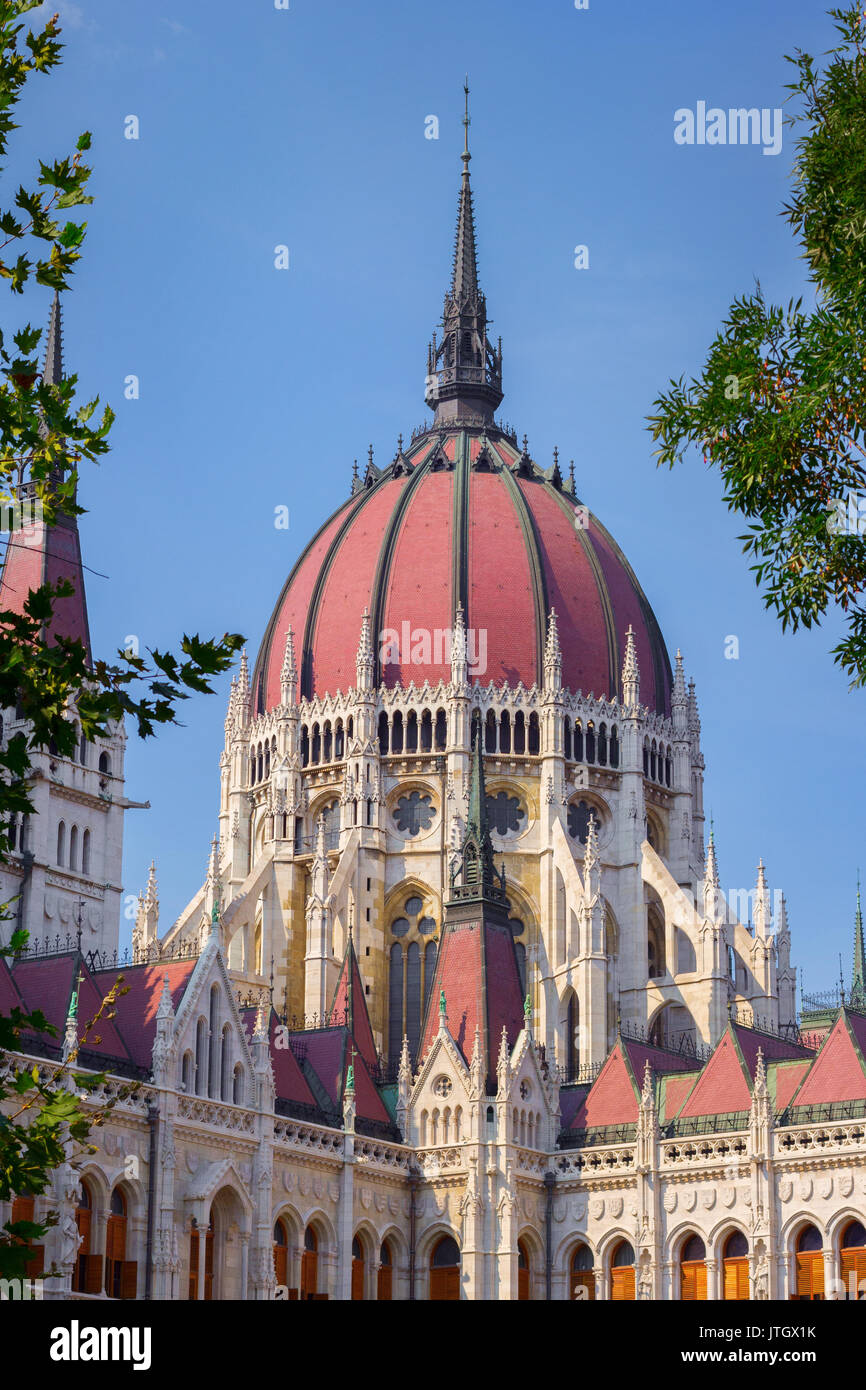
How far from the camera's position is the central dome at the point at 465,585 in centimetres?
8644

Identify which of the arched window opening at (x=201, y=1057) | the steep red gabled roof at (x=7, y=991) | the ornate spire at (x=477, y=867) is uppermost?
the ornate spire at (x=477, y=867)

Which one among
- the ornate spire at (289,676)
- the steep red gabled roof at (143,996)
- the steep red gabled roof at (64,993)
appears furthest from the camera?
the ornate spire at (289,676)

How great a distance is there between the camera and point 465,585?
86.2m

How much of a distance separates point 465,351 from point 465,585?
17055 millimetres

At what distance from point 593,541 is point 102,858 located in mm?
27217

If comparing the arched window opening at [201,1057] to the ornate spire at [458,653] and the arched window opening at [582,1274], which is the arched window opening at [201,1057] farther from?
the ornate spire at [458,653]

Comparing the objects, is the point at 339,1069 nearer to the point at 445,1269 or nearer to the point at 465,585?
the point at 445,1269

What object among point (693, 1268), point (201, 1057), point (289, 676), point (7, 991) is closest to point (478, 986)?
point (693, 1268)

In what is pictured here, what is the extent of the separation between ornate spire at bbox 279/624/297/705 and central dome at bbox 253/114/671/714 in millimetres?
1234

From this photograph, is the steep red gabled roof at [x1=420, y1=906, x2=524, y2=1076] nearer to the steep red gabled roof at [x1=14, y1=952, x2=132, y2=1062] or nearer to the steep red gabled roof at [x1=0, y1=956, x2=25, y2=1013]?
the steep red gabled roof at [x1=14, y1=952, x2=132, y2=1062]

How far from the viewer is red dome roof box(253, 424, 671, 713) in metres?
86.4

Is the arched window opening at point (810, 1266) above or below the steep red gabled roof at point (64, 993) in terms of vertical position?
below

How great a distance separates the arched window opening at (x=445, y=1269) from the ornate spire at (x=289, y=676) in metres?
27.2

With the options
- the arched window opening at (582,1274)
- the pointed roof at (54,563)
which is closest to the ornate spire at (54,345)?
the pointed roof at (54,563)
